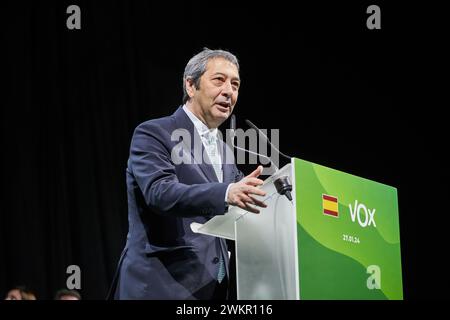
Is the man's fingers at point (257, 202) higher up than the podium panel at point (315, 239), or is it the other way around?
the man's fingers at point (257, 202)

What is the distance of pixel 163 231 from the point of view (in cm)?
228

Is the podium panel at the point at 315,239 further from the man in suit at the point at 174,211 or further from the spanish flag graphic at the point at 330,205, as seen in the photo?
the man in suit at the point at 174,211

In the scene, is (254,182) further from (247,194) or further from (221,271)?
(221,271)

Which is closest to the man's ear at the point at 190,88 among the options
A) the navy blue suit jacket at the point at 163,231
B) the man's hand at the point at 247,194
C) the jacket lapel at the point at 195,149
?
the jacket lapel at the point at 195,149

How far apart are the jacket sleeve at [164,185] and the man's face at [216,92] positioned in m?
0.27

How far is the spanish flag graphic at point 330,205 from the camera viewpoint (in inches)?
77.5

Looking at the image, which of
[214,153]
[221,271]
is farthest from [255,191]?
[214,153]

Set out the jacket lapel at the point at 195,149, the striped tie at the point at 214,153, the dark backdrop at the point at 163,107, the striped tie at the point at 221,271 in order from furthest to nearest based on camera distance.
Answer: the dark backdrop at the point at 163,107, the striped tie at the point at 214,153, the jacket lapel at the point at 195,149, the striped tie at the point at 221,271

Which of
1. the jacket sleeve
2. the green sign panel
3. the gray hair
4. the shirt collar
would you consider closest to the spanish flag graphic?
the green sign panel

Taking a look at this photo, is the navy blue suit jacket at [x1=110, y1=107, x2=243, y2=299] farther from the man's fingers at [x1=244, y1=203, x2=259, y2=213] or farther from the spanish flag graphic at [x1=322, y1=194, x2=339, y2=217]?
the spanish flag graphic at [x1=322, y1=194, x2=339, y2=217]

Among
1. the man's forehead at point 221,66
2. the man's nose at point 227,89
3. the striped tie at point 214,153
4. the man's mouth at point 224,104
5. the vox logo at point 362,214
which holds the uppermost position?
the man's forehead at point 221,66

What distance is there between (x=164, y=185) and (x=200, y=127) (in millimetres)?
489

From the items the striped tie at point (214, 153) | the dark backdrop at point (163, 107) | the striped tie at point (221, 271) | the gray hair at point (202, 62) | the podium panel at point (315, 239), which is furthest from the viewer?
the dark backdrop at point (163, 107)

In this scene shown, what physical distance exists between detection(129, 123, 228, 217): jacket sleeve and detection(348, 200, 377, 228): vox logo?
409 millimetres
